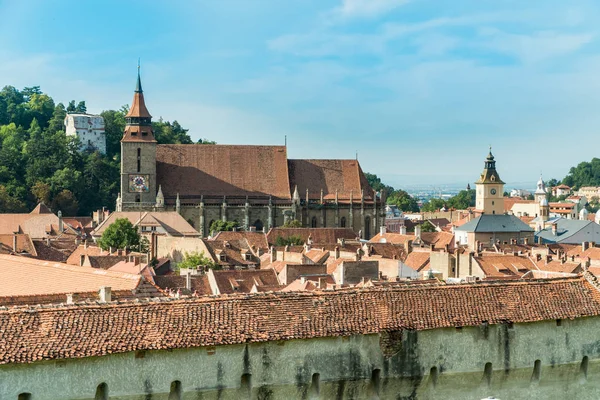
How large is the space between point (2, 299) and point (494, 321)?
43.2 feet

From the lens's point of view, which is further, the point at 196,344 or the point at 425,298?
the point at 425,298

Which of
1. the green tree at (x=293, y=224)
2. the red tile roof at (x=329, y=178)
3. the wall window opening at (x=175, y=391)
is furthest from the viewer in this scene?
the red tile roof at (x=329, y=178)

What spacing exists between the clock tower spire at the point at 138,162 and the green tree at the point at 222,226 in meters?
6.94

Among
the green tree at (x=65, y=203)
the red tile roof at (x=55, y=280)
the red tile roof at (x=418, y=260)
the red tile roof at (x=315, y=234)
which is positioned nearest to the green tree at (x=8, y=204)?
the green tree at (x=65, y=203)

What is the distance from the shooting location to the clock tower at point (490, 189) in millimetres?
137125

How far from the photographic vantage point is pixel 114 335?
57.7 feet

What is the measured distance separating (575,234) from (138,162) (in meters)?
44.4

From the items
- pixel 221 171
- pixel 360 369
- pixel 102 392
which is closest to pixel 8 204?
pixel 221 171

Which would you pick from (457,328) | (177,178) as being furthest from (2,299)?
(177,178)

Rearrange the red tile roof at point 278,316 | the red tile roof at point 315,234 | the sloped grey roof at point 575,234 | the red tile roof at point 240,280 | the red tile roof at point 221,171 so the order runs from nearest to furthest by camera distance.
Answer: the red tile roof at point 278,316, the red tile roof at point 240,280, the red tile roof at point 315,234, the sloped grey roof at point 575,234, the red tile roof at point 221,171

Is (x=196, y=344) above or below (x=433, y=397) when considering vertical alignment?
above

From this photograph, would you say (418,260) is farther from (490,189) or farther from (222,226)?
(490,189)

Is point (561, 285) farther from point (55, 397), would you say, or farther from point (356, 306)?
point (55, 397)

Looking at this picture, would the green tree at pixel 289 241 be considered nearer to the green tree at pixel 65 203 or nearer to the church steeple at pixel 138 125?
the church steeple at pixel 138 125
